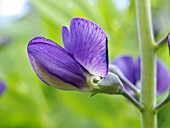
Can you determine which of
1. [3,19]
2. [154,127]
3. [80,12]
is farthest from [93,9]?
[3,19]

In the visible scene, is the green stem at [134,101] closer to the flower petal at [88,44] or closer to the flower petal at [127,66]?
the flower petal at [88,44]

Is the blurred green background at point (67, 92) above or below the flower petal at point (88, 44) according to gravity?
below

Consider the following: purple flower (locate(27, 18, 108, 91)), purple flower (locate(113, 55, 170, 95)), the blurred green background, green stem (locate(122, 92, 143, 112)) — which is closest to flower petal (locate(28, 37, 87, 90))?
purple flower (locate(27, 18, 108, 91))

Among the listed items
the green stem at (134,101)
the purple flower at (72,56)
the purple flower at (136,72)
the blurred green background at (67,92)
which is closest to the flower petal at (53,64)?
the purple flower at (72,56)

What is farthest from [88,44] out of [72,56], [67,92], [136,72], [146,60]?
[67,92]

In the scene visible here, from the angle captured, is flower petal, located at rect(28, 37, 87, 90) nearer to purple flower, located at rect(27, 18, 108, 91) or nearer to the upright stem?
purple flower, located at rect(27, 18, 108, 91)

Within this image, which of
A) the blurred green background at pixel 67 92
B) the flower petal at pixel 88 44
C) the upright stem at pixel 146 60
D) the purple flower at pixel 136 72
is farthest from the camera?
the blurred green background at pixel 67 92
